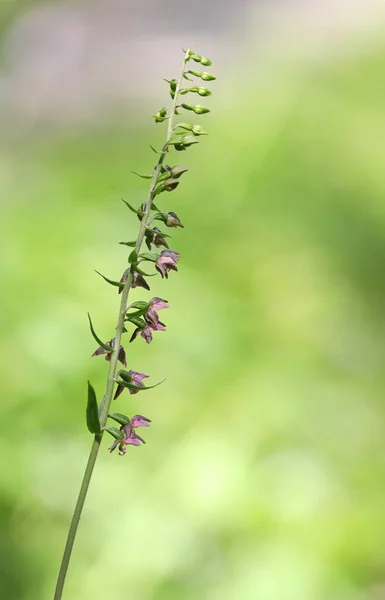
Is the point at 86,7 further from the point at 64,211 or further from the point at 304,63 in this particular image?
the point at 64,211

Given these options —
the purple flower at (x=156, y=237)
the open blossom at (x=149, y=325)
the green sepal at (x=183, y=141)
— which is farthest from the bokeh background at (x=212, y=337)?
the green sepal at (x=183, y=141)

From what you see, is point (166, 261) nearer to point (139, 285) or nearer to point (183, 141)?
point (139, 285)

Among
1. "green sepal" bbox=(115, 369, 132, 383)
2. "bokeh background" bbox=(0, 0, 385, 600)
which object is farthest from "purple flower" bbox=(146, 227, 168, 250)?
"bokeh background" bbox=(0, 0, 385, 600)

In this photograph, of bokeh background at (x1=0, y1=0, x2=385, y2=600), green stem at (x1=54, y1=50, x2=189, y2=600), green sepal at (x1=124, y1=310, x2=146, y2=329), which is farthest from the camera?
bokeh background at (x1=0, y1=0, x2=385, y2=600)

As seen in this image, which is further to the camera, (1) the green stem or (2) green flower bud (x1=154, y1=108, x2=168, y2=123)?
(2) green flower bud (x1=154, y1=108, x2=168, y2=123)

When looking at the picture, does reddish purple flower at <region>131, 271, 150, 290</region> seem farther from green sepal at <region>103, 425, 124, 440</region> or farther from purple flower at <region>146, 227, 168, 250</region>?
green sepal at <region>103, 425, 124, 440</region>

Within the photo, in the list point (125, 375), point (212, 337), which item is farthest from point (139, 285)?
point (212, 337)

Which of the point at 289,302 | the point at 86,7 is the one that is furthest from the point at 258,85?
the point at 289,302

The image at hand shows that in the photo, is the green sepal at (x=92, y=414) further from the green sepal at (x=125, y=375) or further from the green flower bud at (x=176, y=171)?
the green flower bud at (x=176, y=171)
